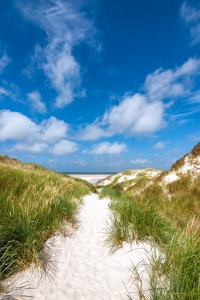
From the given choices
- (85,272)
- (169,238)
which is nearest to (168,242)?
(169,238)

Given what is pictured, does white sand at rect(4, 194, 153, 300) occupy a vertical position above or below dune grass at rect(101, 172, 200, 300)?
below

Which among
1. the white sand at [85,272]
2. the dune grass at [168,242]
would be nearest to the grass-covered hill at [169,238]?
the dune grass at [168,242]

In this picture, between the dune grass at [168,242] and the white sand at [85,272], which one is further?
the white sand at [85,272]

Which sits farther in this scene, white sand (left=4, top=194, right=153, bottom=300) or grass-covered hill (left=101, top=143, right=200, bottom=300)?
white sand (left=4, top=194, right=153, bottom=300)

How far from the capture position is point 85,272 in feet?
14.3

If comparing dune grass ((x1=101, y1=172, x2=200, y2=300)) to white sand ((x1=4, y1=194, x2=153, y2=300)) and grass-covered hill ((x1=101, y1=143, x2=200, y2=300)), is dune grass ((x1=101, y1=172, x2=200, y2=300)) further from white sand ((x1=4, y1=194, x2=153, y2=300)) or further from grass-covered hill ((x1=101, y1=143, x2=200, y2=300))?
white sand ((x1=4, y1=194, x2=153, y2=300))

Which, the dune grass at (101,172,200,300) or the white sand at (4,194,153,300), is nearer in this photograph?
the dune grass at (101,172,200,300)

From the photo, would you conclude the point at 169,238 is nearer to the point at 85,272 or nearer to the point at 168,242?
the point at 168,242

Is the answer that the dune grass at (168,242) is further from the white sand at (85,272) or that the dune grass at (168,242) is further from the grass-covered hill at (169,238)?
the white sand at (85,272)

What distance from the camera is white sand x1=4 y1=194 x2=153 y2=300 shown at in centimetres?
366

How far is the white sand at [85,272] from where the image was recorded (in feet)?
12.0

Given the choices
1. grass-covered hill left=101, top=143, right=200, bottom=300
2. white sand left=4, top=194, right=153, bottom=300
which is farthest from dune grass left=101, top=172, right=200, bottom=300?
white sand left=4, top=194, right=153, bottom=300

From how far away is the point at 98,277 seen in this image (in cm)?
416

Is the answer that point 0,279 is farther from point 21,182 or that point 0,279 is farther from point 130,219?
point 21,182
